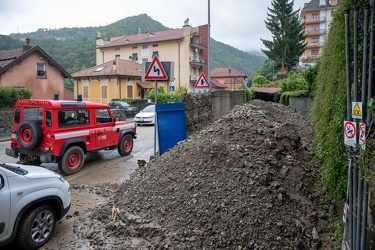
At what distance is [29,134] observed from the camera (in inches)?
340

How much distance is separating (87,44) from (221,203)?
72.8m

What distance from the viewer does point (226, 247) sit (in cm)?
Result: 411

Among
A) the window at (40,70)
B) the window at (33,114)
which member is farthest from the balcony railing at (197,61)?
the window at (33,114)

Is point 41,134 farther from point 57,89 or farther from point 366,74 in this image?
point 57,89

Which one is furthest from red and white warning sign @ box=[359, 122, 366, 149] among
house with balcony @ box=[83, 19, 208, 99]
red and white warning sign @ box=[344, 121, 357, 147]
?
house with balcony @ box=[83, 19, 208, 99]

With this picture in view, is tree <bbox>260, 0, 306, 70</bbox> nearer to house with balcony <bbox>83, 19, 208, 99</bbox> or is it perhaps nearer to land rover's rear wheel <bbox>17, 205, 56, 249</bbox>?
house with balcony <bbox>83, 19, 208, 99</bbox>

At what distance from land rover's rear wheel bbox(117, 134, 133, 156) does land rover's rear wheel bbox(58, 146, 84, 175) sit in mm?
2042

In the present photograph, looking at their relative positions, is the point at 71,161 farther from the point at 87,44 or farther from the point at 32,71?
the point at 87,44

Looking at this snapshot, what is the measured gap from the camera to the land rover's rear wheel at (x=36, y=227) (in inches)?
174

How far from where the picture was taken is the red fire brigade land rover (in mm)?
8562

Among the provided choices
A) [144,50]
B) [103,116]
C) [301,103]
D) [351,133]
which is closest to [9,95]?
[103,116]

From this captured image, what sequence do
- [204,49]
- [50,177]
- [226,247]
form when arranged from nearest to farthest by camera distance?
[226,247], [50,177], [204,49]

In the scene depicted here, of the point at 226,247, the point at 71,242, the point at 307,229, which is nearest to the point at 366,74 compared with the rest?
the point at 307,229

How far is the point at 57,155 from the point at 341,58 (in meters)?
7.62
